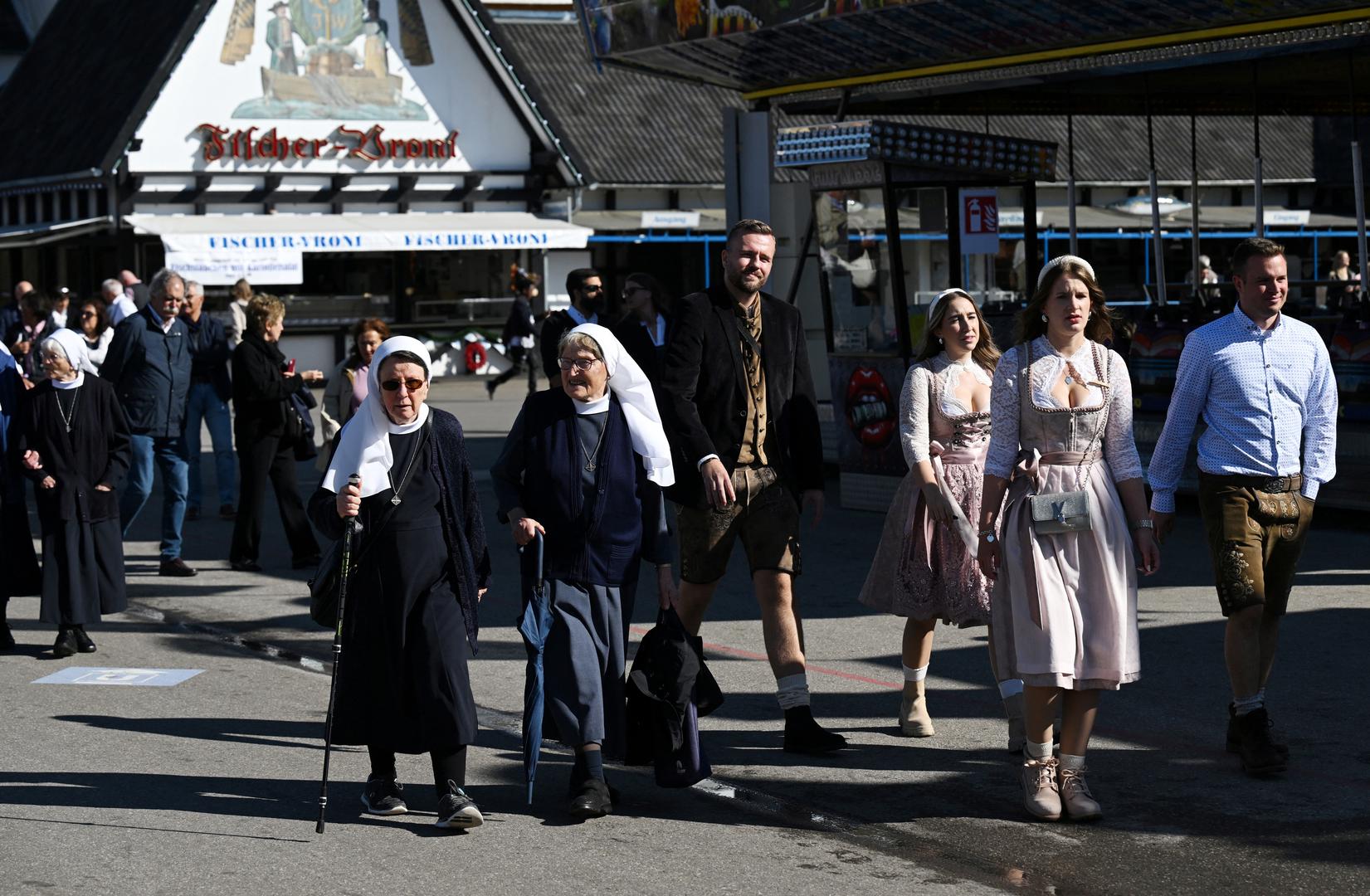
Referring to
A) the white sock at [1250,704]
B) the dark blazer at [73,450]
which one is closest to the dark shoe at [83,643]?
the dark blazer at [73,450]

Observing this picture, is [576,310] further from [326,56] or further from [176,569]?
[326,56]

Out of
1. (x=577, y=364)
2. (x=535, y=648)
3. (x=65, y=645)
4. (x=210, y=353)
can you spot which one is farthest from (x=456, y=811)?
(x=210, y=353)

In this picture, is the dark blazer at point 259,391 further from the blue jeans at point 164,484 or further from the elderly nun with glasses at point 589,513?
the elderly nun with glasses at point 589,513

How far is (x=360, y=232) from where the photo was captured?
32969 millimetres

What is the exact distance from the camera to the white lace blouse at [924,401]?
737 centimetres

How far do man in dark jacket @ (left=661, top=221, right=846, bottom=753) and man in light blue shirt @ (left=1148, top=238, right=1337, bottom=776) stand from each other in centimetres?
132

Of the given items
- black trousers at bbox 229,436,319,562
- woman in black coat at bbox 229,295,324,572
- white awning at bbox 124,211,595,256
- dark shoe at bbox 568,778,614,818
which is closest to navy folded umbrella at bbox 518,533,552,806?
dark shoe at bbox 568,778,614,818

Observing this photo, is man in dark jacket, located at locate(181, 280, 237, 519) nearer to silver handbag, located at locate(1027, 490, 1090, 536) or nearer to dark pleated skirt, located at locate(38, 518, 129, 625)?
dark pleated skirt, located at locate(38, 518, 129, 625)

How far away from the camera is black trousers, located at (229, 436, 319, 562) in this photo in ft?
40.7

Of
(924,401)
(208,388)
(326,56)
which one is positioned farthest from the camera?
(326,56)

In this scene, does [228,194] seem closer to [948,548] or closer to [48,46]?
[48,46]

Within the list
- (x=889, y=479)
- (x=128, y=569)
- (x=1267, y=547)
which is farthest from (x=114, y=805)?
(x=889, y=479)

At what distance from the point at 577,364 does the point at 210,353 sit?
7940mm

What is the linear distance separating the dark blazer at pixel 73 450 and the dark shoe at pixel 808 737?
168 inches
